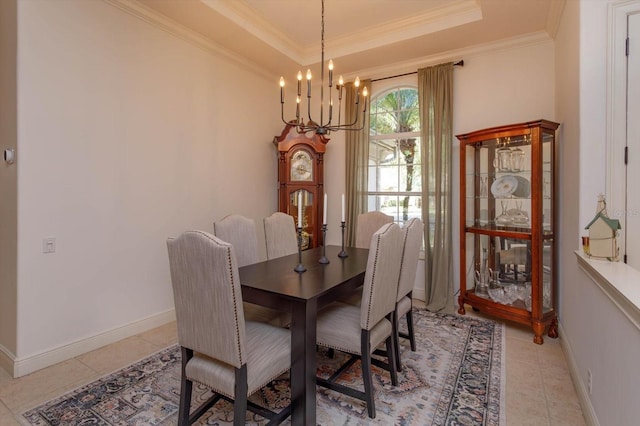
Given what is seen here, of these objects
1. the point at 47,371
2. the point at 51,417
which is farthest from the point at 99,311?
the point at 51,417

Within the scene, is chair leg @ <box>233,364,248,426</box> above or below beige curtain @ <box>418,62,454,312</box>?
below

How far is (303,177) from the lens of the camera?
14.2 feet

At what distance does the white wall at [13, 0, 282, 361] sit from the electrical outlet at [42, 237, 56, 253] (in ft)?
0.11

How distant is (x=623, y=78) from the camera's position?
2.03 meters

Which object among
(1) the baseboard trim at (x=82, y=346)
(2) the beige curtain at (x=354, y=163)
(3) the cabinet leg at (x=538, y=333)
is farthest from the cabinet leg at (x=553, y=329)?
(1) the baseboard trim at (x=82, y=346)

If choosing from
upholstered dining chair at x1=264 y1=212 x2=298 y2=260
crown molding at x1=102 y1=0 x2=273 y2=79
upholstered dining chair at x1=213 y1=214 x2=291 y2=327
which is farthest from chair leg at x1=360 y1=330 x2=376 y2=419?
crown molding at x1=102 y1=0 x2=273 y2=79

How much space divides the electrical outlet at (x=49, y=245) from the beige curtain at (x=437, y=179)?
3573 mm

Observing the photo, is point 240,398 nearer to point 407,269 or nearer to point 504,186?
point 407,269

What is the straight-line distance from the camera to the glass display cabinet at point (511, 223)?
2.96 m

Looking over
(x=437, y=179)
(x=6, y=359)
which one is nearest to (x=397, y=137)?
(x=437, y=179)

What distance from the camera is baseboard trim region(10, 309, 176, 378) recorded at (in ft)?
7.77

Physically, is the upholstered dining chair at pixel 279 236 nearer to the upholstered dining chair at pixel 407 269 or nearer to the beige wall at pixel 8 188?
the upholstered dining chair at pixel 407 269

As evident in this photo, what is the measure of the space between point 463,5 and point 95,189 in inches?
146

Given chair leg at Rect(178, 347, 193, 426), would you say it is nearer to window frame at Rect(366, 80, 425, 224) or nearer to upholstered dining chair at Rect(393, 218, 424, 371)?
upholstered dining chair at Rect(393, 218, 424, 371)
